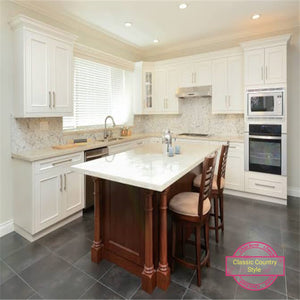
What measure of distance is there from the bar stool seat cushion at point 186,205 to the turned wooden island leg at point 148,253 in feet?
0.89

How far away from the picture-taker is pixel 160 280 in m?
1.85

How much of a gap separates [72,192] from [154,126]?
3033 millimetres

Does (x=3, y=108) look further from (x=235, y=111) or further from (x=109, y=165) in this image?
(x=235, y=111)

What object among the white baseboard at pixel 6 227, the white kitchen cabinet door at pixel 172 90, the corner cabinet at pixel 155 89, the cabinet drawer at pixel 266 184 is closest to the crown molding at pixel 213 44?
the corner cabinet at pixel 155 89

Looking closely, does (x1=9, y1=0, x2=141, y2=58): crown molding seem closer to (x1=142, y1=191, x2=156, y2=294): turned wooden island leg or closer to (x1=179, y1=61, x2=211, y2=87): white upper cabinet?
(x1=179, y1=61, x2=211, y2=87): white upper cabinet

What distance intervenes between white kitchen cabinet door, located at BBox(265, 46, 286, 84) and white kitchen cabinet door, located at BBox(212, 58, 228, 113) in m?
0.76

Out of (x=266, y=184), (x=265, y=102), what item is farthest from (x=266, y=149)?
(x=265, y=102)

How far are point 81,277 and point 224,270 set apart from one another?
1.33m

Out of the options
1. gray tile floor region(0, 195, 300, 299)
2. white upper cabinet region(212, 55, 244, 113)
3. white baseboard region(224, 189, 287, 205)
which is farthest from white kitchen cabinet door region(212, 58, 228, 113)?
gray tile floor region(0, 195, 300, 299)

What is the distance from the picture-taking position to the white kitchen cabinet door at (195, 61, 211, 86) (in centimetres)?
432

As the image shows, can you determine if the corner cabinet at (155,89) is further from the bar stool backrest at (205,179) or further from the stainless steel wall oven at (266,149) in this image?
the bar stool backrest at (205,179)

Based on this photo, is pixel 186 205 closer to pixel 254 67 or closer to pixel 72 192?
pixel 72 192

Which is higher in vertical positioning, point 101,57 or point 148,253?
point 101,57

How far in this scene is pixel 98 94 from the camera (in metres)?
4.28
